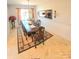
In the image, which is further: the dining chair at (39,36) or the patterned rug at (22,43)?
the dining chair at (39,36)

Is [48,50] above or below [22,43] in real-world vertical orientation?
below

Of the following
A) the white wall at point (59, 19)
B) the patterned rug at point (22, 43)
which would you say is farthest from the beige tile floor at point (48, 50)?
the white wall at point (59, 19)

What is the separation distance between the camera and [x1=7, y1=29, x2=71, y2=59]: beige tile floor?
2562 mm

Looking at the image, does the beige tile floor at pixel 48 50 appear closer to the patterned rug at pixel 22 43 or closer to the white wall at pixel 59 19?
the patterned rug at pixel 22 43

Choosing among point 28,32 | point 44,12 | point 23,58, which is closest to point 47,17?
point 44,12

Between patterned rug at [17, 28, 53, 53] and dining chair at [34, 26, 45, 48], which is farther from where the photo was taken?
dining chair at [34, 26, 45, 48]

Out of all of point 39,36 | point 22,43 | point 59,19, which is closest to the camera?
point 22,43

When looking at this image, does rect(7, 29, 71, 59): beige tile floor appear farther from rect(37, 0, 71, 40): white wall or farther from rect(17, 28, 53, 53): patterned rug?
rect(37, 0, 71, 40): white wall

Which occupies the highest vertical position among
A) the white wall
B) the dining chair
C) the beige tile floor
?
the white wall

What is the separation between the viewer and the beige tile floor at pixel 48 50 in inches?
101

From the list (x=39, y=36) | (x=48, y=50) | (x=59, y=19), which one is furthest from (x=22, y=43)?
(x=59, y=19)

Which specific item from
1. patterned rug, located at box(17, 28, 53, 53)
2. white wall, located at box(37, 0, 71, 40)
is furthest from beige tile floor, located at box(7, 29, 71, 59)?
white wall, located at box(37, 0, 71, 40)

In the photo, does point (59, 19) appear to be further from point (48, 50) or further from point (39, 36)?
point (48, 50)

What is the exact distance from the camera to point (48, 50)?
8.99 feet
